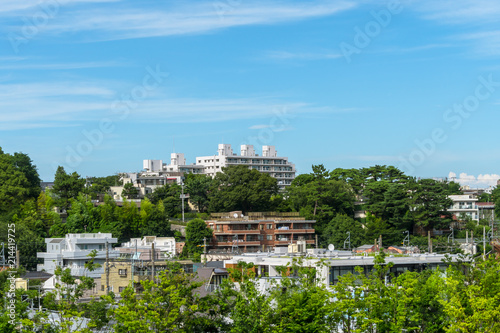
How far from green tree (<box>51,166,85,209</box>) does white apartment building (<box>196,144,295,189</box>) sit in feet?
139

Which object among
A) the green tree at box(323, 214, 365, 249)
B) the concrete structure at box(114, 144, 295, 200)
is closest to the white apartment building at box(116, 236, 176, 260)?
the green tree at box(323, 214, 365, 249)

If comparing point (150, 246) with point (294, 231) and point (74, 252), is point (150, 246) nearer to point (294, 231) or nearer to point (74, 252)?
point (74, 252)

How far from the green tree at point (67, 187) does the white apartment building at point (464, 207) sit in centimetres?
4165

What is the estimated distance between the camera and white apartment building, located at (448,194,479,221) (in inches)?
3211

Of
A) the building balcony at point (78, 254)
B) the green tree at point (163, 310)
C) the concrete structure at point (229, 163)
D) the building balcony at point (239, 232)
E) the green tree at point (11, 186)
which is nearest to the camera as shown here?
the green tree at point (163, 310)

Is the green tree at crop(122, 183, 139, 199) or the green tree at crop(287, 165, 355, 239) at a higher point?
the green tree at crop(122, 183, 139, 199)

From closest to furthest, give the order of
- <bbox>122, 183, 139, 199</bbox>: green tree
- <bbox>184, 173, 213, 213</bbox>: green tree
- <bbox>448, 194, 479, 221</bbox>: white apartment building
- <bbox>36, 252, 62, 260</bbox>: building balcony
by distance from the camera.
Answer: <bbox>36, 252, 62, 260</bbox>: building balcony, <bbox>184, 173, 213, 213</bbox>: green tree, <bbox>448, 194, 479, 221</bbox>: white apartment building, <bbox>122, 183, 139, 199</bbox>: green tree

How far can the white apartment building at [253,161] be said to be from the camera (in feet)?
352

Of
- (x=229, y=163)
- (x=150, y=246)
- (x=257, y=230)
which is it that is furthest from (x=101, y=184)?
(x=150, y=246)

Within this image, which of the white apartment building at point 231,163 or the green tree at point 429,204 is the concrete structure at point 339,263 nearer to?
the green tree at point 429,204

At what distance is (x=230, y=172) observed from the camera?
70.2 meters

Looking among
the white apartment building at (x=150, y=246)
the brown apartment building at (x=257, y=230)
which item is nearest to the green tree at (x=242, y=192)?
the brown apartment building at (x=257, y=230)

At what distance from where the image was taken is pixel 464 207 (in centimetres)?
8269

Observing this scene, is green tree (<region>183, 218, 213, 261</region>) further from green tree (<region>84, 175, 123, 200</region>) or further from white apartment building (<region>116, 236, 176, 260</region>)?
green tree (<region>84, 175, 123, 200</region>)
